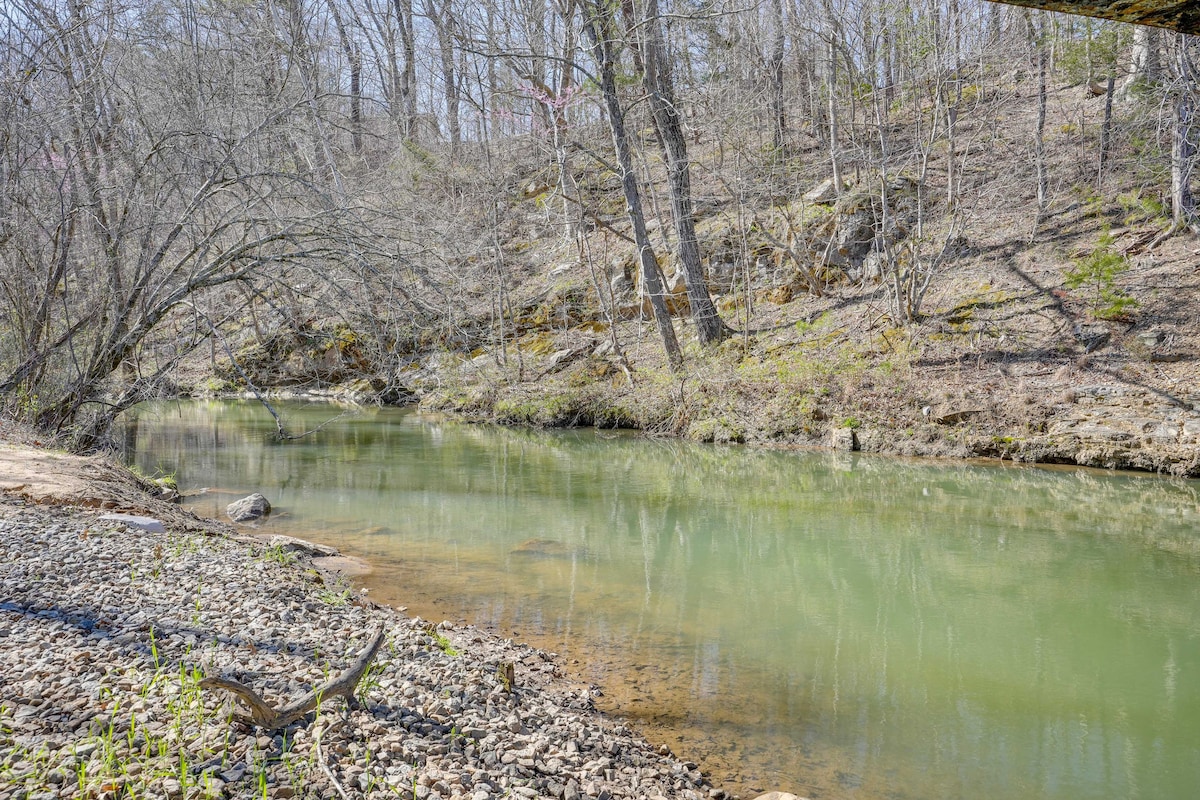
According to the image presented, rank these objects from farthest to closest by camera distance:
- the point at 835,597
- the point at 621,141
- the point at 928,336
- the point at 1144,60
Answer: the point at 1144,60 → the point at 621,141 → the point at 928,336 → the point at 835,597

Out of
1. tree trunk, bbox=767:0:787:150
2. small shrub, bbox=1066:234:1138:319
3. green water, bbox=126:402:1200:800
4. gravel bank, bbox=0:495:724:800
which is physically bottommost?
green water, bbox=126:402:1200:800

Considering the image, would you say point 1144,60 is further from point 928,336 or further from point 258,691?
point 258,691

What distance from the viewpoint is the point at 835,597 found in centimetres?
728

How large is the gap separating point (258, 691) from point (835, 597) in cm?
533

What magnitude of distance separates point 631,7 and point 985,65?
321 inches

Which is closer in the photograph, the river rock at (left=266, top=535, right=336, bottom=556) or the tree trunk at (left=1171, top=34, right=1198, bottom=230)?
the river rock at (left=266, top=535, right=336, bottom=556)

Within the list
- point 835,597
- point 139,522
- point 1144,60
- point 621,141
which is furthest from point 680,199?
point 139,522

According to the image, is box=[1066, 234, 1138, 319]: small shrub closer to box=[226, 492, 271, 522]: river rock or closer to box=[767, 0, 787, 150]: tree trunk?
box=[767, 0, 787, 150]: tree trunk

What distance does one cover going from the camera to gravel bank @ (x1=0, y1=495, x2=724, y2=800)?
285cm

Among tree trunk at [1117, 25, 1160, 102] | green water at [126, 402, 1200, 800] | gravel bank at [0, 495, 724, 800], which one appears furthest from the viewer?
tree trunk at [1117, 25, 1160, 102]

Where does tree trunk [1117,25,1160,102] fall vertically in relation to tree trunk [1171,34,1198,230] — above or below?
above

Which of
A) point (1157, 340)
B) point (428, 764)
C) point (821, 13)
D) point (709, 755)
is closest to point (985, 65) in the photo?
point (821, 13)

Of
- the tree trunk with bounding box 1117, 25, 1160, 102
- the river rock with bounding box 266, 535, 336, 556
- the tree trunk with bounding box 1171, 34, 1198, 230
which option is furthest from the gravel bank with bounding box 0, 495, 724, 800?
the tree trunk with bounding box 1117, 25, 1160, 102

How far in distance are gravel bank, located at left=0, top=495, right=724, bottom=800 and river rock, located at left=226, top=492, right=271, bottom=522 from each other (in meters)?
4.17
